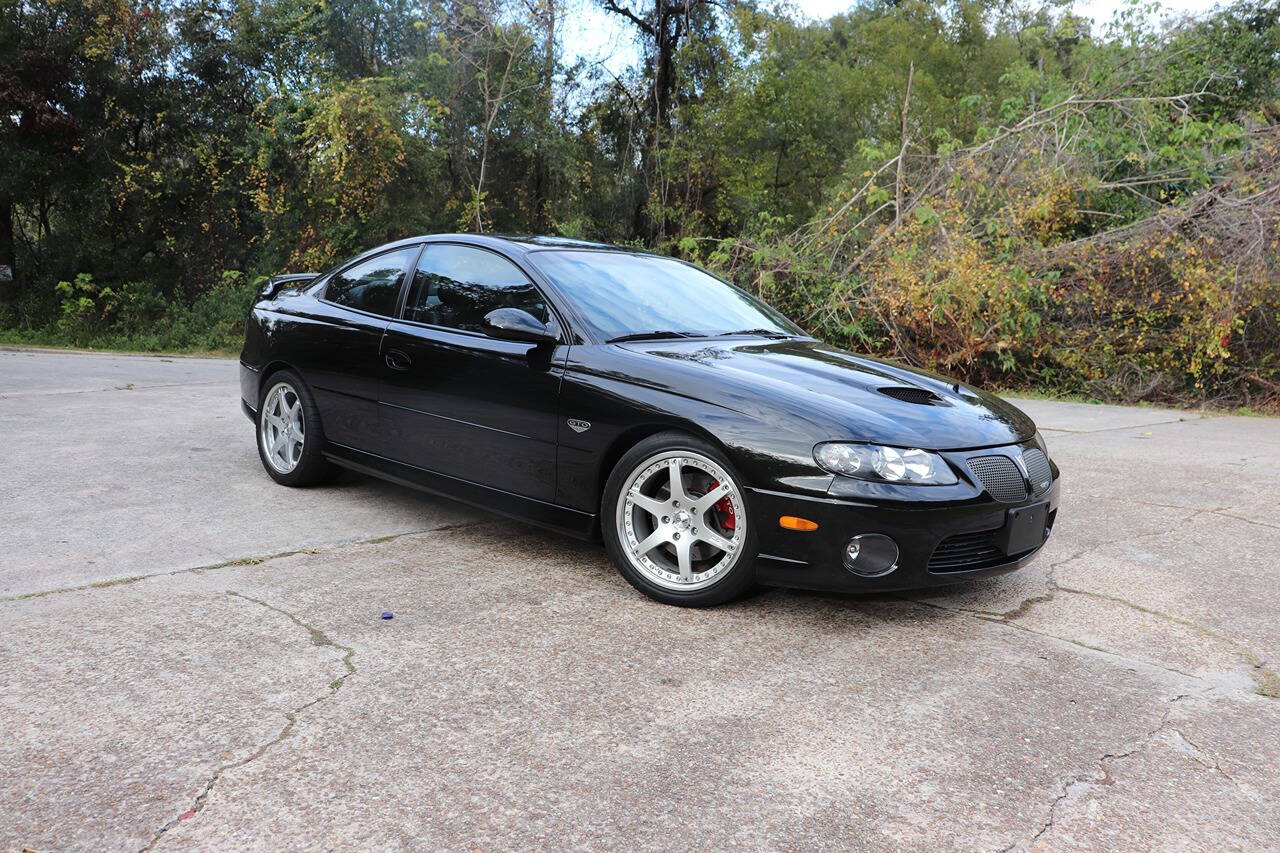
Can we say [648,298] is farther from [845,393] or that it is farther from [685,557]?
[685,557]

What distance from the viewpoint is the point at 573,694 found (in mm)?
3049

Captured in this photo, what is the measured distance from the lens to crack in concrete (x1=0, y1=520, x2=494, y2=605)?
3771 millimetres

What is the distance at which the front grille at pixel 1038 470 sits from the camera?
3955 mm

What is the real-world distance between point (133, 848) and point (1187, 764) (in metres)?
2.64

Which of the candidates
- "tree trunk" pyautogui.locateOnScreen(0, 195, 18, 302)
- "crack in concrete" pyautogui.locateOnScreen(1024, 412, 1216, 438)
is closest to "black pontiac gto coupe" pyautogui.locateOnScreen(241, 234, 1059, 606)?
"crack in concrete" pyautogui.locateOnScreen(1024, 412, 1216, 438)

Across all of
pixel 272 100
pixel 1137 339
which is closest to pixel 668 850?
pixel 1137 339

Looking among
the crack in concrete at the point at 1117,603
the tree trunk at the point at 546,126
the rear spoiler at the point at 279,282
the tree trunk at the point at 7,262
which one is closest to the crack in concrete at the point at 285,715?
the crack in concrete at the point at 1117,603

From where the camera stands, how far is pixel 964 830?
2.37 meters

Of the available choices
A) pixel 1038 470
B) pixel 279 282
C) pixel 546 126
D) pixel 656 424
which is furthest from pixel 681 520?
pixel 546 126

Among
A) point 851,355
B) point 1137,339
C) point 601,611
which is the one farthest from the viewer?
point 1137,339

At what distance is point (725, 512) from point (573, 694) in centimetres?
109

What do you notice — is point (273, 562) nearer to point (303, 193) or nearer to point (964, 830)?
point (964, 830)

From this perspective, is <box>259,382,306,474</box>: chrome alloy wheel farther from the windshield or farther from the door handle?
the windshield

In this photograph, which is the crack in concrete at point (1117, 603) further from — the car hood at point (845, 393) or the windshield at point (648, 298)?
the windshield at point (648, 298)
